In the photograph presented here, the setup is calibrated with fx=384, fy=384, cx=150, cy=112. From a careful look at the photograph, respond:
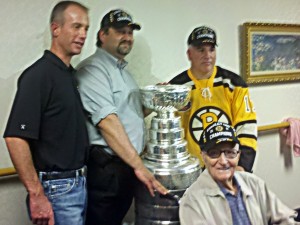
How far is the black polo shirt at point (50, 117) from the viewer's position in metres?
1.33

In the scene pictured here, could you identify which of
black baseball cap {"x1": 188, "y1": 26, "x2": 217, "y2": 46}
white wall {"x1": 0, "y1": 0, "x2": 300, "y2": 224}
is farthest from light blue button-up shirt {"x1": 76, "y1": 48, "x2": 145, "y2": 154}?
black baseball cap {"x1": 188, "y1": 26, "x2": 217, "y2": 46}

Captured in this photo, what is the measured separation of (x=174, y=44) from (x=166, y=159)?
867 mm

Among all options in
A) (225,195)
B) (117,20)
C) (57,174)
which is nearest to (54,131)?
(57,174)

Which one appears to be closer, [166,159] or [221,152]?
[221,152]

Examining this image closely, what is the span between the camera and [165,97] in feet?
5.06

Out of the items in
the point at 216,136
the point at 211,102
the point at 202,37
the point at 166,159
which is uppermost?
the point at 202,37

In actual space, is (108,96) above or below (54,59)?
below

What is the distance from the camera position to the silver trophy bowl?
154cm

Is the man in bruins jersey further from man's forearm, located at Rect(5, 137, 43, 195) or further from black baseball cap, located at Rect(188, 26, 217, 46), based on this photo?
man's forearm, located at Rect(5, 137, 43, 195)

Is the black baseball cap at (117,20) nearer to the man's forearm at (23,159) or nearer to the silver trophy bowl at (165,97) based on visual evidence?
the silver trophy bowl at (165,97)

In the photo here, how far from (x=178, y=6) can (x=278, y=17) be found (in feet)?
2.82

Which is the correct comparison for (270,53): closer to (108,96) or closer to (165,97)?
(165,97)

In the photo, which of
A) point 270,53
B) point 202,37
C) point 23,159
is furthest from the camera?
point 270,53

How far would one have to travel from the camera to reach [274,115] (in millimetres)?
2709
